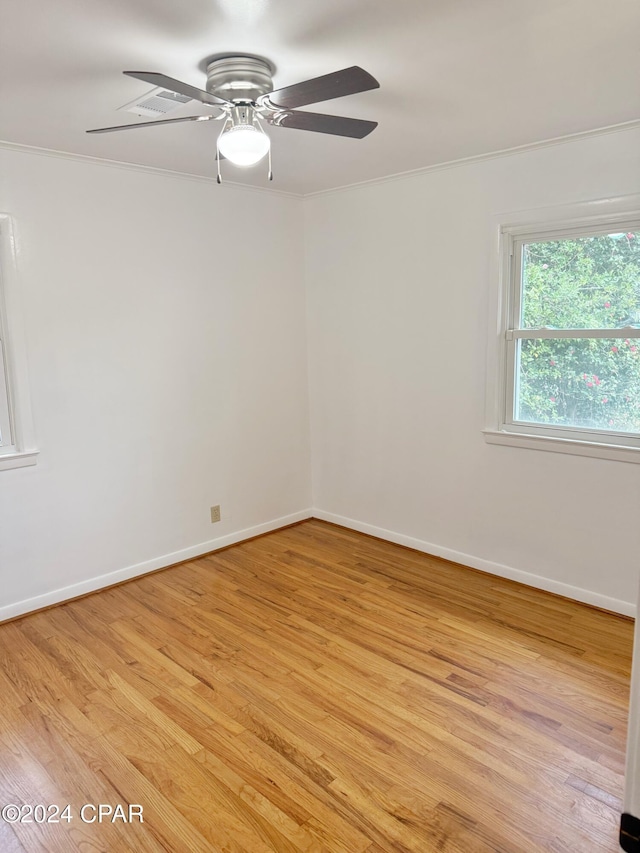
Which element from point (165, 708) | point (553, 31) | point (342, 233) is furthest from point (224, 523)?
point (553, 31)

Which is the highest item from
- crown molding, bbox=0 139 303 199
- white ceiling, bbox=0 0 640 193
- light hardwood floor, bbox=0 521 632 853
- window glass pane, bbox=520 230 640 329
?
crown molding, bbox=0 139 303 199

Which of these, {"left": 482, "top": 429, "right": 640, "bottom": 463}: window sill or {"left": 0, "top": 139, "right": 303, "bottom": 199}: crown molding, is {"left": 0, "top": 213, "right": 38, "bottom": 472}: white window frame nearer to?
{"left": 0, "top": 139, "right": 303, "bottom": 199}: crown molding

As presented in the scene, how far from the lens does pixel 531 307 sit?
3365 mm

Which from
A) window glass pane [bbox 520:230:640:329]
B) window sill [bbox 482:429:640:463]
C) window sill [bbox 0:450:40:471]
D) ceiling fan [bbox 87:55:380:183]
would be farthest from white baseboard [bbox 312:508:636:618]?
ceiling fan [bbox 87:55:380:183]

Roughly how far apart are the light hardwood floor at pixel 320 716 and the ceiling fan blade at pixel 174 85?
7.41ft

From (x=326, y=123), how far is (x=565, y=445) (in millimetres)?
2085

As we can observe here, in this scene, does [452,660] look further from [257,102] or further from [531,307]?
[257,102]

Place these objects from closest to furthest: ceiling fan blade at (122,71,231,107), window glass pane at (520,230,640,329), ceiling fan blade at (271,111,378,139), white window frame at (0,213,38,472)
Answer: ceiling fan blade at (122,71,231,107) < ceiling fan blade at (271,111,378,139) < window glass pane at (520,230,640,329) < white window frame at (0,213,38,472)

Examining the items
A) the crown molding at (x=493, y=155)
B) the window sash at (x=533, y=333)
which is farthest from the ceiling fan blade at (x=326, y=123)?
the window sash at (x=533, y=333)

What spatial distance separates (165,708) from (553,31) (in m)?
2.84

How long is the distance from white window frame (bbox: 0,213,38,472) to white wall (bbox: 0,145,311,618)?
0.16 ft

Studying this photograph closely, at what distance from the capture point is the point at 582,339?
317cm

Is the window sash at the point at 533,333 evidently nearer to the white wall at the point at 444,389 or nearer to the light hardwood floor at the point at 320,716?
the white wall at the point at 444,389

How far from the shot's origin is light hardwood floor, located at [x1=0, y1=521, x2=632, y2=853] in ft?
6.24
